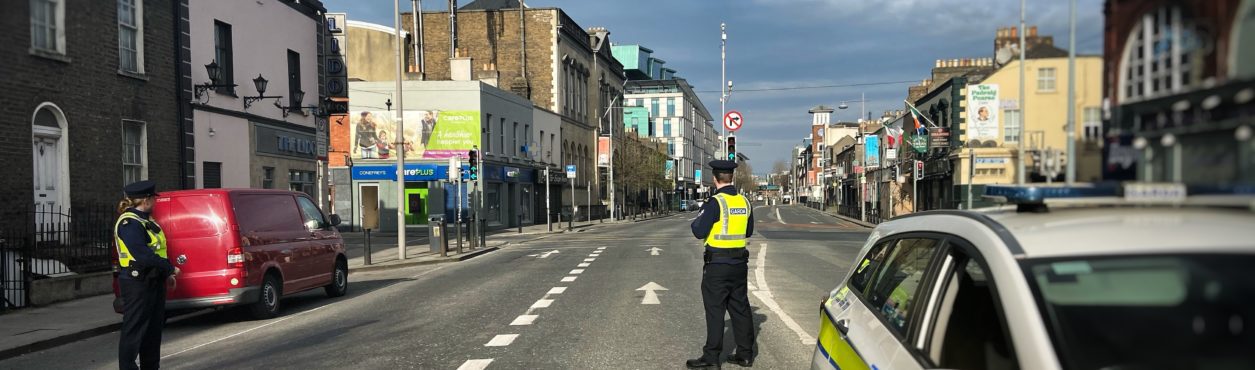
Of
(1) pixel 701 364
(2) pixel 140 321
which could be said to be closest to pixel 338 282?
(2) pixel 140 321

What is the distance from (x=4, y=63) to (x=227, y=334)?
7985 millimetres

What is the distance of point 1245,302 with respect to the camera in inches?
71.3

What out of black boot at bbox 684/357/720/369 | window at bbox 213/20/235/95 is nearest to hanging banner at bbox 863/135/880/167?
window at bbox 213/20/235/95

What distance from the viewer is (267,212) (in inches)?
422

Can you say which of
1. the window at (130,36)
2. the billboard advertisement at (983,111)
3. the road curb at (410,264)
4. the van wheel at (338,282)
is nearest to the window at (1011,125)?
the billboard advertisement at (983,111)

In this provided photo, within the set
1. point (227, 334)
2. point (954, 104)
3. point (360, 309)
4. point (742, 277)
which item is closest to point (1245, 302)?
point (954, 104)

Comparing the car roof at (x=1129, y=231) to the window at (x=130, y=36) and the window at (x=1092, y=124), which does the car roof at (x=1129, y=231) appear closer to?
the window at (x=1092, y=124)

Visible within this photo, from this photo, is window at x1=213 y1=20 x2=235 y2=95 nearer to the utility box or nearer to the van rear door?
the utility box

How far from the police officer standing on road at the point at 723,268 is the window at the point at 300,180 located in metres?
21.7

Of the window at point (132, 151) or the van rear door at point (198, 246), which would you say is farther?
the window at point (132, 151)

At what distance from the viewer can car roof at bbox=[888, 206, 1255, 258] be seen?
73.9 inches

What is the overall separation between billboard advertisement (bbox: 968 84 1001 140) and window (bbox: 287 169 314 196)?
2451 centimetres

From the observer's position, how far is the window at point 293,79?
24641mm

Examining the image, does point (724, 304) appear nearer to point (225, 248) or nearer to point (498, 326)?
point (498, 326)
